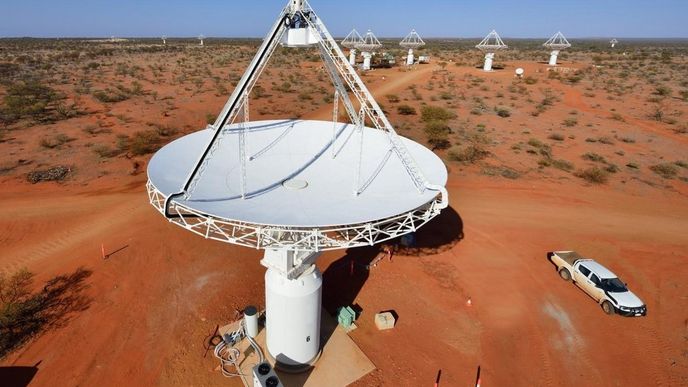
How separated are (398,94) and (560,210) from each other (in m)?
44.2

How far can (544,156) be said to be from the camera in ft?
137

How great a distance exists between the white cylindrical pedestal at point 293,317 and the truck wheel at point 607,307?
1535 centimetres

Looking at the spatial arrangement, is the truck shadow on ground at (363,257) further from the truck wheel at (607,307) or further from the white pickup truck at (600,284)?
the truck wheel at (607,307)

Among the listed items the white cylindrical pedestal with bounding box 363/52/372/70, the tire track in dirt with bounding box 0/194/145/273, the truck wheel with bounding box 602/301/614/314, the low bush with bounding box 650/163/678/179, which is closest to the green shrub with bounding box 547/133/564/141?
the low bush with bounding box 650/163/678/179

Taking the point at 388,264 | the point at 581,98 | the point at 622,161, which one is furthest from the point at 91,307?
the point at 581,98

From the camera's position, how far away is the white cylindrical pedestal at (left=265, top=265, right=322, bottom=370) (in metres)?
14.7

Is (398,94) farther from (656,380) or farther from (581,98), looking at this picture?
(656,380)

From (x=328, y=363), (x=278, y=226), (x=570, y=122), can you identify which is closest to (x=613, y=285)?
(x=328, y=363)

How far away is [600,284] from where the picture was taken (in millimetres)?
20922

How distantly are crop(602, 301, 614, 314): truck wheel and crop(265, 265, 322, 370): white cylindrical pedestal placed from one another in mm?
15355

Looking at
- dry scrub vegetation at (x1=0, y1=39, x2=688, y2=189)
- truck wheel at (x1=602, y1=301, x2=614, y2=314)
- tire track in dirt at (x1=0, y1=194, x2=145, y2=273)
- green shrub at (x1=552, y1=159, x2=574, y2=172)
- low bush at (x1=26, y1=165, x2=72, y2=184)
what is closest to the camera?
truck wheel at (x1=602, y1=301, x2=614, y2=314)

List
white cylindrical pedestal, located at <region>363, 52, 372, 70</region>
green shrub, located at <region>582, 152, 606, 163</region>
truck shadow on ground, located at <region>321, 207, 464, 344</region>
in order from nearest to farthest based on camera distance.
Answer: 1. truck shadow on ground, located at <region>321, 207, 464, 344</region>
2. green shrub, located at <region>582, 152, 606, 163</region>
3. white cylindrical pedestal, located at <region>363, 52, 372, 70</region>

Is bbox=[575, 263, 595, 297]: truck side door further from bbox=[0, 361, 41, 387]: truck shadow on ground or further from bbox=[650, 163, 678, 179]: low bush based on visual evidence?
bbox=[0, 361, 41, 387]: truck shadow on ground

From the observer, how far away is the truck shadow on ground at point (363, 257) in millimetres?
20703
